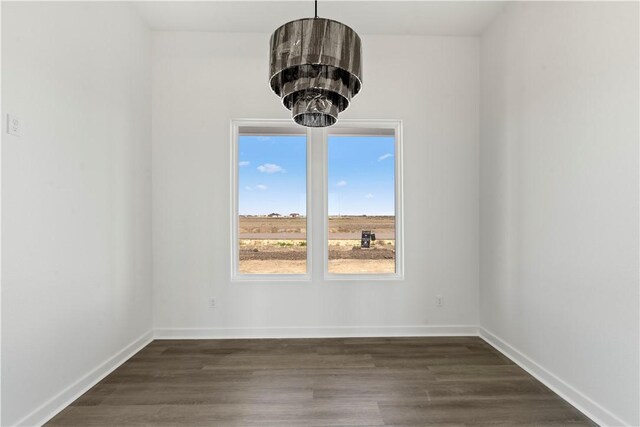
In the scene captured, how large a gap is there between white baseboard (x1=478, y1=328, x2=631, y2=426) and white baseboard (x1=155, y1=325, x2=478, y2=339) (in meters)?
0.47

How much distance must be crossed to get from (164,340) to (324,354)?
67.2 inches

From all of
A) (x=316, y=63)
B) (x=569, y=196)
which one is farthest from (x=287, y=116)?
(x=569, y=196)

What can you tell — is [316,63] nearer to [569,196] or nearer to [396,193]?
[569,196]

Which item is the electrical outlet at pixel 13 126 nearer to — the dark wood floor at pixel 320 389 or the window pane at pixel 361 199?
the dark wood floor at pixel 320 389

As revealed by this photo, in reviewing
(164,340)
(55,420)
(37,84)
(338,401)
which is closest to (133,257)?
(164,340)

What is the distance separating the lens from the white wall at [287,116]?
3.40 m

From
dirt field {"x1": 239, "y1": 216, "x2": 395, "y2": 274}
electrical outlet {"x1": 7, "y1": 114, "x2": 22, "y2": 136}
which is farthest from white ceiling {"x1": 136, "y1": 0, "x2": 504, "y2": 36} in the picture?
dirt field {"x1": 239, "y1": 216, "x2": 395, "y2": 274}

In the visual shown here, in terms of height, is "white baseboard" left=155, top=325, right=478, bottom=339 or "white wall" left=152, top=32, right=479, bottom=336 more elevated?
"white wall" left=152, top=32, right=479, bottom=336

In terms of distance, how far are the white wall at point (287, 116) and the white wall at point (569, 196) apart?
35 cm

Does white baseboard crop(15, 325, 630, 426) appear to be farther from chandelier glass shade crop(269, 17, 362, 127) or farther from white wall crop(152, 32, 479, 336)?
chandelier glass shade crop(269, 17, 362, 127)

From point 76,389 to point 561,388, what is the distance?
11.2 ft

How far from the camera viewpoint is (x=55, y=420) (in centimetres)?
200

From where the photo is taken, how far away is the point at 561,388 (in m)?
2.27

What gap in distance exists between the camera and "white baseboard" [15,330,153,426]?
193 centimetres
